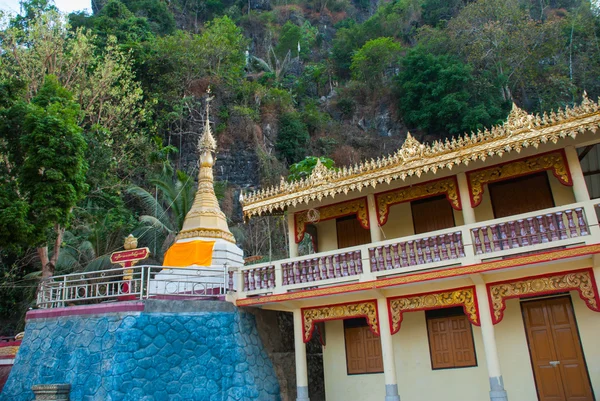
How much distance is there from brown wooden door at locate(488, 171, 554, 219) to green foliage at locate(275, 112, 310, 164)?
22.7 meters

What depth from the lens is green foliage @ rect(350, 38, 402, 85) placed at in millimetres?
38375

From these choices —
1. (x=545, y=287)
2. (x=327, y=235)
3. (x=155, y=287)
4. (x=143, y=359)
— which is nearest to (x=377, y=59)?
(x=327, y=235)

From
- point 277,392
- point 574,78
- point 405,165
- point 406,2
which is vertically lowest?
point 277,392

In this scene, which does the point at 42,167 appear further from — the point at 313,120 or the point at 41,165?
the point at 313,120

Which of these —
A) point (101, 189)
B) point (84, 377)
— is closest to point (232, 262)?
point (84, 377)

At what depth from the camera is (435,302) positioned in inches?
404

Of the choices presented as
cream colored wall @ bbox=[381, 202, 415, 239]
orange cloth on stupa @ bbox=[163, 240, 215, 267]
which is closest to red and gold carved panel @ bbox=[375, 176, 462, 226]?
cream colored wall @ bbox=[381, 202, 415, 239]

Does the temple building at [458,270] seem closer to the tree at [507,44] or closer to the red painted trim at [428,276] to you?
the red painted trim at [428,276]

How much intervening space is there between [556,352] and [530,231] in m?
2.68

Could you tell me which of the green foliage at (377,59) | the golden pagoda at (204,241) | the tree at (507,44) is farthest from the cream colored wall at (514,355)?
the green foliage at (377,59)

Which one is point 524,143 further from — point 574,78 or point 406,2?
point 406,2

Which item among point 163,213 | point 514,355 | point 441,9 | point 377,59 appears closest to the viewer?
point 514,355

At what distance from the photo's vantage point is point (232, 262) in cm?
1404

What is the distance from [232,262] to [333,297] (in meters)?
4.00
